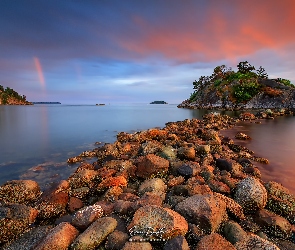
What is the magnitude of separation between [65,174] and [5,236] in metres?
5.06

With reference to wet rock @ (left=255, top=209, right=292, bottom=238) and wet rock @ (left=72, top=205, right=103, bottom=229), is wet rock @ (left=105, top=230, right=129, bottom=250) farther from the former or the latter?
wet rock @ (left=255, top=209, right=292, bottom=238)

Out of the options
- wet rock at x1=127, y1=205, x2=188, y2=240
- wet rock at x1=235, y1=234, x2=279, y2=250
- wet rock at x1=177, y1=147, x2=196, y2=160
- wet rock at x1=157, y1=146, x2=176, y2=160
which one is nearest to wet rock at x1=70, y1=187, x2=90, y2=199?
wet rock at x1=127, y1=205, x2=188, y2=240

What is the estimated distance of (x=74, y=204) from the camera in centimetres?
652

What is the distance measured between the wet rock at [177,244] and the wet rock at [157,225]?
0.15 m

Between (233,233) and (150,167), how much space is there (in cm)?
394

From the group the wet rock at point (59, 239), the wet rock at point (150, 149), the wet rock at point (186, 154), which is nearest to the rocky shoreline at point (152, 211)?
the wet rock at point (59, 239)

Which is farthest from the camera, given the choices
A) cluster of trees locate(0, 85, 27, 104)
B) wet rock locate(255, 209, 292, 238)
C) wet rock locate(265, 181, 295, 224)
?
cluster of trees locate(0, 85, 27, 104)

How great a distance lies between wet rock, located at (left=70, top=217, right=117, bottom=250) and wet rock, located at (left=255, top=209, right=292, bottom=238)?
372cm

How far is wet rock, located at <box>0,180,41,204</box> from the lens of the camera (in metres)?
7.07

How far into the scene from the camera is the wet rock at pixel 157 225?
13.5 feet

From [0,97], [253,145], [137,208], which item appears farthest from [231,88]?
[0,97]

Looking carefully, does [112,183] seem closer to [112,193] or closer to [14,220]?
[112,193]

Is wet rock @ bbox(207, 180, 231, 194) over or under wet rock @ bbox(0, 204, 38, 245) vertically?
over

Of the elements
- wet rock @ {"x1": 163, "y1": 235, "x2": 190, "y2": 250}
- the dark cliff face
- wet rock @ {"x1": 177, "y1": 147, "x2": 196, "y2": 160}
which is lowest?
wet rock @ {"x1": 163, "y1": 235, "x2": 190, "y2": 250}
